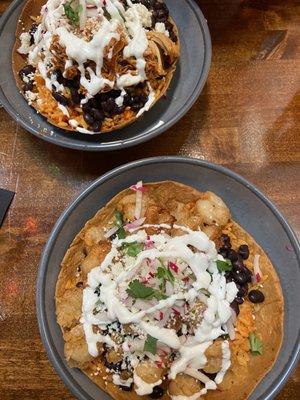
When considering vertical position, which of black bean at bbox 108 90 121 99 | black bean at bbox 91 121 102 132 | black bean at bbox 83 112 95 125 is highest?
black bean at bbox 108 90 121 99

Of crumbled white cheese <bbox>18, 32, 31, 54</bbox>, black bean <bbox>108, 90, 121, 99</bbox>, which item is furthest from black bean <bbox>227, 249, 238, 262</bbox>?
crumbled white cheese <bbox>18, 32, 31, 54</bbox>

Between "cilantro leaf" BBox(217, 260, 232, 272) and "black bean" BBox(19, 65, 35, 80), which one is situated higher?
"black bean" BBox(19, 65, 35, 80)

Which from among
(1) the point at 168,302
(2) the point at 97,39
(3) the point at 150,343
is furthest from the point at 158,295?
(2) the point at 97,39

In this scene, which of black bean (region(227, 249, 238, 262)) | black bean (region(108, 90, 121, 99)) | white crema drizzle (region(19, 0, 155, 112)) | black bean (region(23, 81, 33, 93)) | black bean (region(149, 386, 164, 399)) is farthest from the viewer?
black bean (region(23, 81, 33, 93))

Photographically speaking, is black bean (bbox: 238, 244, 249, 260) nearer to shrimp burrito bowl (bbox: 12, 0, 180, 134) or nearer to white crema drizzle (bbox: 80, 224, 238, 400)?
white crema drizzle (bbox: 80, 224, 238, 400)

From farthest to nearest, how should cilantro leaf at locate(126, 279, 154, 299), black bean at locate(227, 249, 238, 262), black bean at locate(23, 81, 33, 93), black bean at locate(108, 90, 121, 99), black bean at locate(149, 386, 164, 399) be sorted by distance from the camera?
black bean at locate(23, 81, 33, 93) → black bean at locate(108, 90, 121, 99) → black bean at locate(227, 249, 238, 262) → black bean at locate(149, 386, 164, 399) → cilantro leaf at locate(126, 279, 154, 299)

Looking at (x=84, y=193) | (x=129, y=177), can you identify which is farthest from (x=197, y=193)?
(x=84, y=193)

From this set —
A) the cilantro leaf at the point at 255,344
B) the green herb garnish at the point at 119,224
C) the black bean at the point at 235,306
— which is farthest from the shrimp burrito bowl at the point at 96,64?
the cilantro leaf at the point at 255,344
